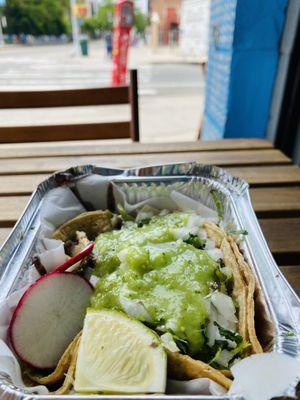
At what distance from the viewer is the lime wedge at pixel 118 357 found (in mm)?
525

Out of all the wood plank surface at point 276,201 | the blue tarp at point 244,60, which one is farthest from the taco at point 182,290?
the blue tarp at point 244,60

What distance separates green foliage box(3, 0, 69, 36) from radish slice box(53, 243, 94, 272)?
22.8 meters

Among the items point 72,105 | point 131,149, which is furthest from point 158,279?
point 72,105

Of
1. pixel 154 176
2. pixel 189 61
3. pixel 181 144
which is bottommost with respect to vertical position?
pixel 189 61

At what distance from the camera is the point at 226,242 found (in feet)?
2.74

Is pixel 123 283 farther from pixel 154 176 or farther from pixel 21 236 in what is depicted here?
pixel 154 176

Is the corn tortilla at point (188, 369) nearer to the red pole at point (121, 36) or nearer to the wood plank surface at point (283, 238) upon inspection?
the wood plank surface at point (283, 238)

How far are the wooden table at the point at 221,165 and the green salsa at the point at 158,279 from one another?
207mm

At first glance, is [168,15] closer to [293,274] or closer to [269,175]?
[269,175]

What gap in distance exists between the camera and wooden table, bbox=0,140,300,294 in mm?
952

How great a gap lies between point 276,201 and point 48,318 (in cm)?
75

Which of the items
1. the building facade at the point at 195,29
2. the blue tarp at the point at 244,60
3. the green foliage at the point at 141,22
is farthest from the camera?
the green foliage at the point at 141,22

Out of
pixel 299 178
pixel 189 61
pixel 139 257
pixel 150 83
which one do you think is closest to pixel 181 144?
pixel 299 178

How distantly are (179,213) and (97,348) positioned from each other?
0.51 metres
